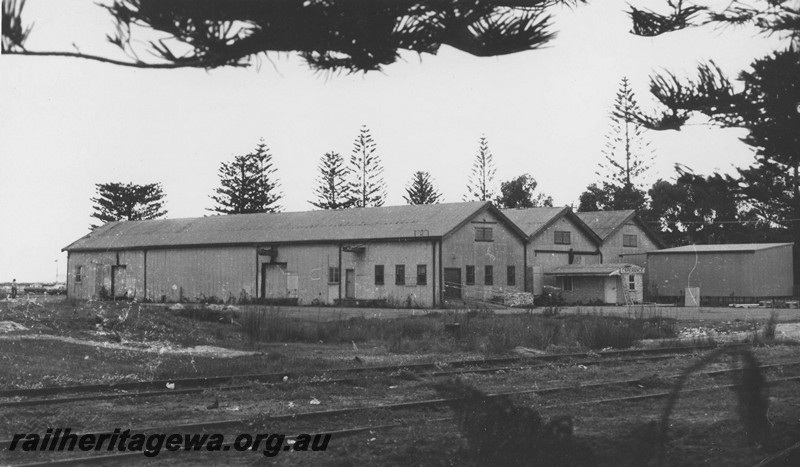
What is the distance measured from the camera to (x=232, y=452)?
812 cm

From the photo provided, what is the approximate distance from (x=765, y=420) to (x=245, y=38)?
20.9 feet

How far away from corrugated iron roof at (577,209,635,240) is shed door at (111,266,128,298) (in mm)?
30015

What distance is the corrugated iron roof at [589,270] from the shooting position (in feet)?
148

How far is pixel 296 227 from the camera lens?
47.8 meters

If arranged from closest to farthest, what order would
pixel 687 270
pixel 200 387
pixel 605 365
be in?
pixel 200 387
pixel 605 365
pixel 687 270

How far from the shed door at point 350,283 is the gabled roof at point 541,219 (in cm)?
1013

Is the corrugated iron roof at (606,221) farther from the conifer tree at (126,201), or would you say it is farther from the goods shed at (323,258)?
the conifer tree at (126,201)

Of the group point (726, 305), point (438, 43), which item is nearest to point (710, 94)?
point (438, 43)

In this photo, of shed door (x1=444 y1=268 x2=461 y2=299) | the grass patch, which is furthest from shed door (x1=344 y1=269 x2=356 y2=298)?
the grass patch

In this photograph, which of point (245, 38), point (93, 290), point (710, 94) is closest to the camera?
point (245, 38)

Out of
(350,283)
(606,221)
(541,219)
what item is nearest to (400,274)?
(350,283)

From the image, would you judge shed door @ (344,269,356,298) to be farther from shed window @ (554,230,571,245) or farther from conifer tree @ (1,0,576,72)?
conifer tree @ (1,0,576,72)

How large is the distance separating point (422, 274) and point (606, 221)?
1823 centimetres

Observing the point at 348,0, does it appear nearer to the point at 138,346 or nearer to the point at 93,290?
the point at 138,346
